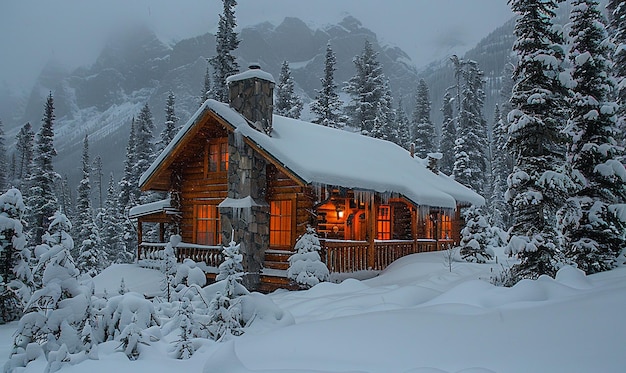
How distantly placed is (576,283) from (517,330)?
10.1 feet

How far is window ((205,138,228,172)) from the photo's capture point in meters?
18.3

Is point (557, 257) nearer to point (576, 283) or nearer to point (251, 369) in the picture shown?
point (576, 283)

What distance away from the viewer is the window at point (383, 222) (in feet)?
69.4

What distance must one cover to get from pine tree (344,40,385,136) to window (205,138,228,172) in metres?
21.3

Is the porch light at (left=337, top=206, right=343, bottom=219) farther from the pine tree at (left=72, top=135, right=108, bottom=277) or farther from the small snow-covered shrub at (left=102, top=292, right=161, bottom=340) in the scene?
the pine tree at (left=72, top=135, right=108, bottom=277)

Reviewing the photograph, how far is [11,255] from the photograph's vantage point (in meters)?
10.7

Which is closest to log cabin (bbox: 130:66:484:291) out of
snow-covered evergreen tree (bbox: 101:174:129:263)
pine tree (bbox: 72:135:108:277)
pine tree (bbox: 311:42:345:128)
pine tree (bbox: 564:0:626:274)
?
pine tree (bbox: 564:0:626:274)

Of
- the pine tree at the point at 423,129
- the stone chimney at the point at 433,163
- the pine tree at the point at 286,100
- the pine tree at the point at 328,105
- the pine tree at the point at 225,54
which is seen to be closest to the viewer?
the stone chimney at the point at 433,163

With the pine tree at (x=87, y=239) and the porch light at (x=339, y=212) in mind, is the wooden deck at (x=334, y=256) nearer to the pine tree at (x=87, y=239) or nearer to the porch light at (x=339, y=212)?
the porch light at (x=339, y=212)

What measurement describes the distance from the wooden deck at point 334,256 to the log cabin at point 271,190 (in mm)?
37

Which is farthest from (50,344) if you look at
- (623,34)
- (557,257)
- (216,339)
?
(623,34)

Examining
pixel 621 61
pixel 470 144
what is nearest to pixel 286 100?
pixel 470 144

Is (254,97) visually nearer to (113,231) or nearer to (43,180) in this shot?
(43,180)

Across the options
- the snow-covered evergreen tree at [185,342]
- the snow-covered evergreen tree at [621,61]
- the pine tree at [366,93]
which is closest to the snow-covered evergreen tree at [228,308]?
the snow-covered evergreen tree at [185,342]
